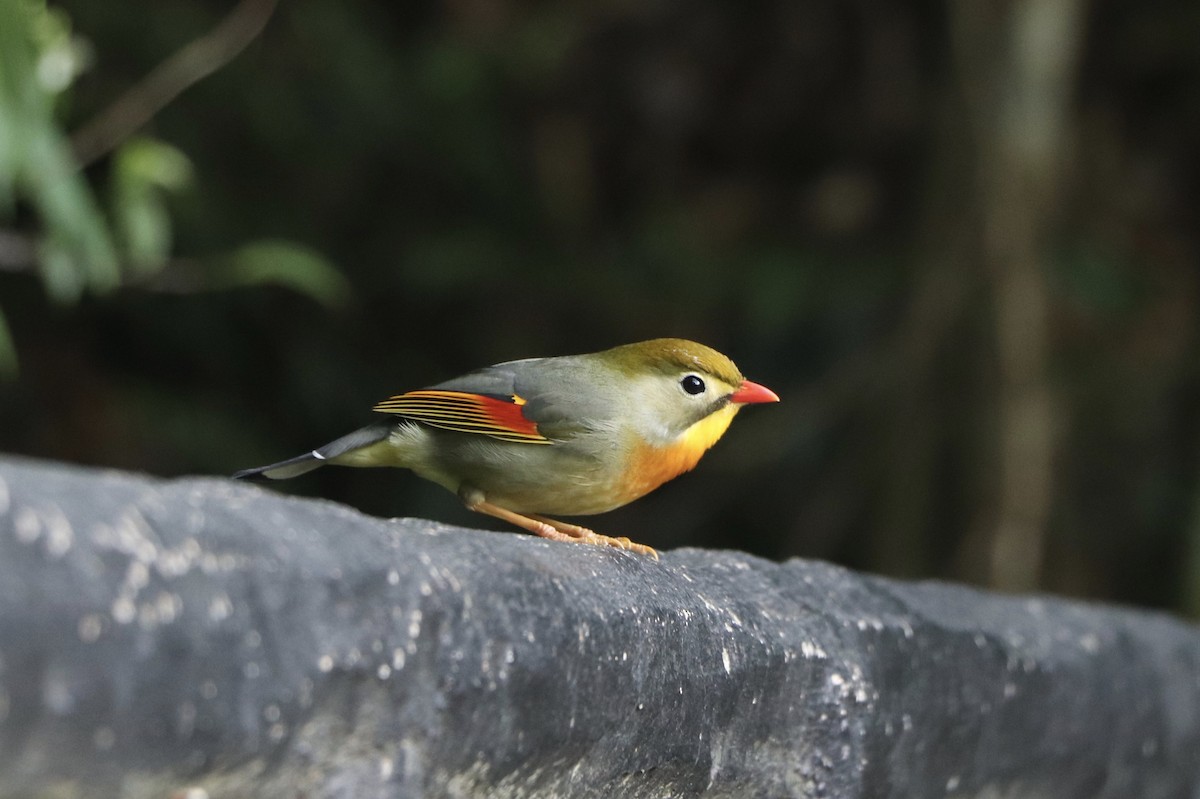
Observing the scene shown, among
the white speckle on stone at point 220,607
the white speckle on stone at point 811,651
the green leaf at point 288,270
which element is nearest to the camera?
the white speckle on stone at point 220,607

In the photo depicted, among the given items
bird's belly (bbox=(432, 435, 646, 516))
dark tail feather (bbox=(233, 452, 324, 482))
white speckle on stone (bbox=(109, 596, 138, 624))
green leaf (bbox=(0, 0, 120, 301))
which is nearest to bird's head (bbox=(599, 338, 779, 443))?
bird's belly (bbox=(432, 435, 646, 516))

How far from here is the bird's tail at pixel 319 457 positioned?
117 inches

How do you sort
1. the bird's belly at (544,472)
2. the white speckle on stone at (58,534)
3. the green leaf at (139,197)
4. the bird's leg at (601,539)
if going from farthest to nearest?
1. the green leaf at (139,197)
2. the bird's belly at (544,472)
3. the bird's leg at (601,539)
4. the white speckle on stone at (58,534)

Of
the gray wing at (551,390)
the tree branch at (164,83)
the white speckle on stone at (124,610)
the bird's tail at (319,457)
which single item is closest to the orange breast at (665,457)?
the gray wing at (551,390)

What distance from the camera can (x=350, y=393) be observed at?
719 cm

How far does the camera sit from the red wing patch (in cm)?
313

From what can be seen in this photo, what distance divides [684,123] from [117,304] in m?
3.33

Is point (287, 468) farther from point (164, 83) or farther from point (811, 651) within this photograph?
point (164, 83)

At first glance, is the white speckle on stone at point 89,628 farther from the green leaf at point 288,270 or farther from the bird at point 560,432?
the green leaf at point 288,270

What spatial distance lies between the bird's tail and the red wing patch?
2.2 inches

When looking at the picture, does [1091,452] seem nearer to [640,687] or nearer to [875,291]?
[875,291]

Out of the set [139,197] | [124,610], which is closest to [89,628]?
[124,610]

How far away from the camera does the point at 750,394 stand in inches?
128

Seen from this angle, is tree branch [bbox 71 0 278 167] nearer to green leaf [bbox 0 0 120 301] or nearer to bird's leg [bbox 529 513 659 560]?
green leaf [bbox 0 0 120 301]
